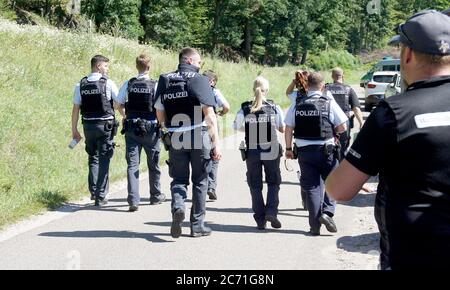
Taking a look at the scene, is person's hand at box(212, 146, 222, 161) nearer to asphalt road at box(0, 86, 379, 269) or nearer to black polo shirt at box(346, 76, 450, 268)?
asphalt road at box(0, 86, 379, 269)

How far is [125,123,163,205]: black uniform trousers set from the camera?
8.77 meters

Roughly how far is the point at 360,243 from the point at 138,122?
3.55 meters

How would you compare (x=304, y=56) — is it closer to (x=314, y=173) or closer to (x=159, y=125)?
(x=159, y=125)

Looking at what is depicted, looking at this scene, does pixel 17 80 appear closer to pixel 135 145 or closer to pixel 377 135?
pixel 135 145


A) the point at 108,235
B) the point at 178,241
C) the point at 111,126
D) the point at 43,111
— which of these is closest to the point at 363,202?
the point at 178,241

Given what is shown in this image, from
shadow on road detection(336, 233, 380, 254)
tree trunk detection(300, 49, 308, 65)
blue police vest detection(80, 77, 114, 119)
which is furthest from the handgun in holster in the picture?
tree trunk detection(300, 49, 308, 65)

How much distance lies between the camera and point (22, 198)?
866cm

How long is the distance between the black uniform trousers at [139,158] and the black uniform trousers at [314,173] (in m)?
2.45

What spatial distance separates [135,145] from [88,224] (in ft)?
5.03

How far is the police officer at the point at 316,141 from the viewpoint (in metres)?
7.50

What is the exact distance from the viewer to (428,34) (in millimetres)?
2598

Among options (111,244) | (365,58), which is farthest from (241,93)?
(365,58)
